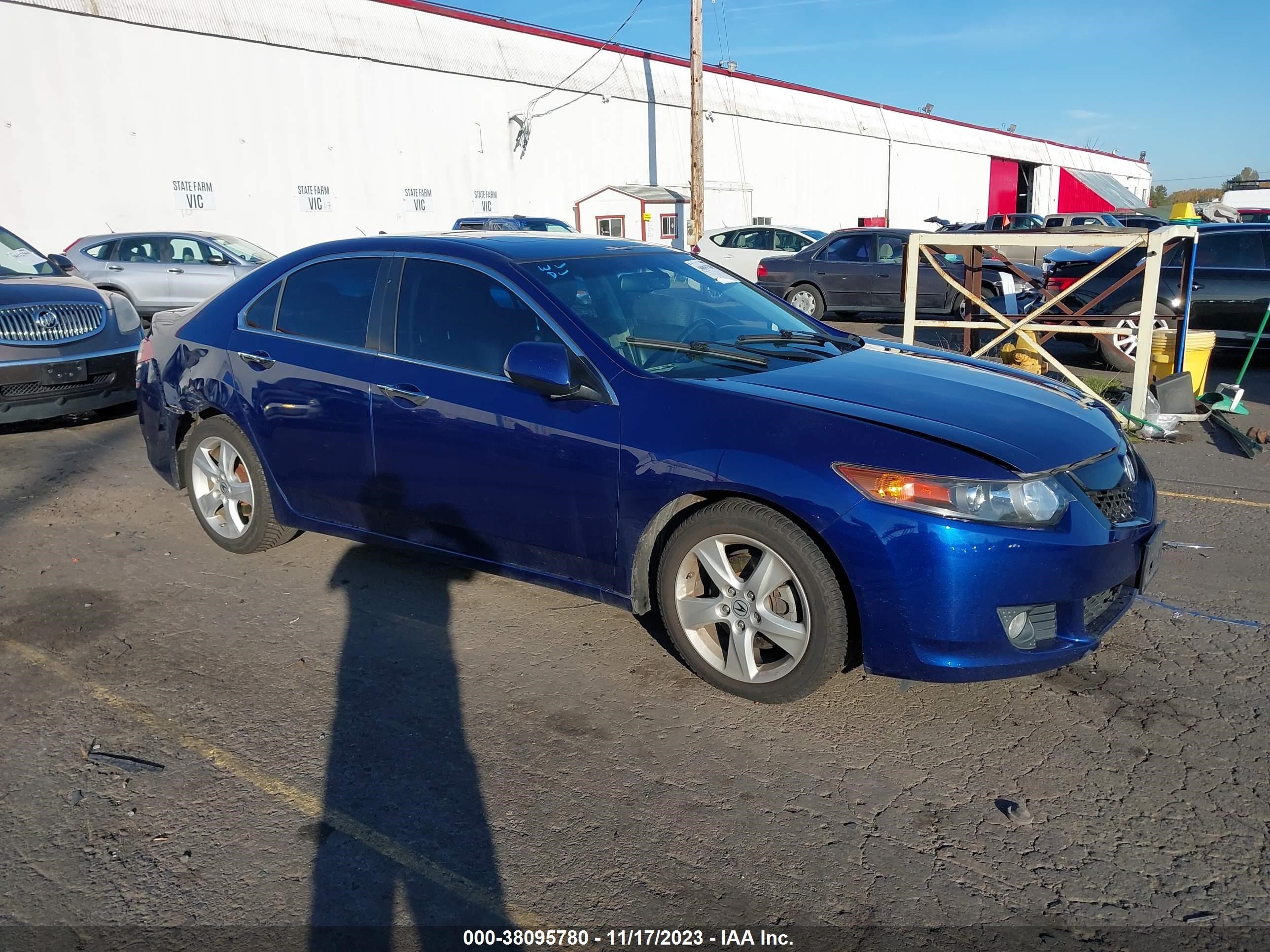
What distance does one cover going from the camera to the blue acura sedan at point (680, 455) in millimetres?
3135

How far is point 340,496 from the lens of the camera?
4.51 metres

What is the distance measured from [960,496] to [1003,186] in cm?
5741

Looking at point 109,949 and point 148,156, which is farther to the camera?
point 148,156

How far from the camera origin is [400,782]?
3.09 m

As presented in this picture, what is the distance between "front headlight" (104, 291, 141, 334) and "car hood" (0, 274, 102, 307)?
12cm

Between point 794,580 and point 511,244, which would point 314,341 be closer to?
point 511,244

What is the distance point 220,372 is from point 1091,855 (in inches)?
170

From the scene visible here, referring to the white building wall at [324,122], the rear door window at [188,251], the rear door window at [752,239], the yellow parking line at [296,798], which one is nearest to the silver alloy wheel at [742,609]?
the yellow parking line at [296,798]

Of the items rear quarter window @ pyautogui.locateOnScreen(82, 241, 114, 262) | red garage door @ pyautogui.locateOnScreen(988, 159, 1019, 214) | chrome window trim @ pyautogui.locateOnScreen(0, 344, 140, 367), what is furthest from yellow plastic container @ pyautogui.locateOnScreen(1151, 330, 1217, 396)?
red garage door @ pyautogui.locateOnScreen(988, 159, 1019, 214)

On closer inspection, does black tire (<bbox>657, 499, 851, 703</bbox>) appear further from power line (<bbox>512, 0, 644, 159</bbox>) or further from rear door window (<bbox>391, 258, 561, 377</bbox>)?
power line (<bbox>512, 0, 644, 159</bbox>)

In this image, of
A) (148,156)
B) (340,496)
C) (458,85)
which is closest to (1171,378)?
(340,496)

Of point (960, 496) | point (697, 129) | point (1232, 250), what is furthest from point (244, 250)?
point (960, 496)

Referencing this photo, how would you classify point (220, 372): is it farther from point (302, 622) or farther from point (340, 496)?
point (302, 622)

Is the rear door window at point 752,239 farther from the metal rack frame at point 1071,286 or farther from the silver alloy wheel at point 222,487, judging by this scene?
the silver alloy wheel at point 222,487
